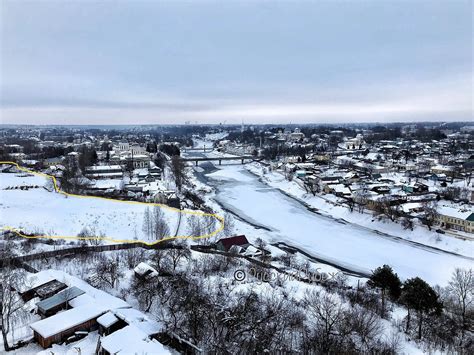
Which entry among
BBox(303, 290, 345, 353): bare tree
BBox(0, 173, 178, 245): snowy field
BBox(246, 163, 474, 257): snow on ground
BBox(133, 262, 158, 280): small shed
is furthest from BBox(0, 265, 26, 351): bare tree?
BBox(246, 163, 474, 257): snow on ground

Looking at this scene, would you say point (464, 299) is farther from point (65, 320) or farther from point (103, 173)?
point (103, 173)

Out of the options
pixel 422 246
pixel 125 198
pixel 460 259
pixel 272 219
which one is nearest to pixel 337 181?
pixel 272 219

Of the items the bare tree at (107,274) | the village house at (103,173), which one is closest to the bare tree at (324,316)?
the bare tree at (107,274)

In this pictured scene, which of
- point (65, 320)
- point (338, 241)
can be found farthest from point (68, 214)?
point (338, 241)

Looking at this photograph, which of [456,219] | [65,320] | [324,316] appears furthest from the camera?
[456,219]

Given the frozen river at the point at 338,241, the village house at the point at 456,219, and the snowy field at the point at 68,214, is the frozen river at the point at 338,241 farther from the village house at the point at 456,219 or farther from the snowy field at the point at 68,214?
the snowy field at the point at 68,214
